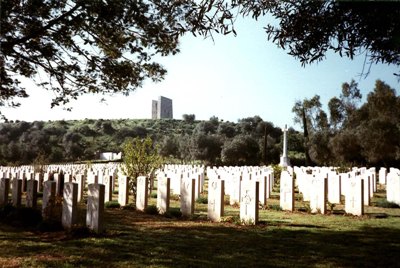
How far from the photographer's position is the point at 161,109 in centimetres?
11412

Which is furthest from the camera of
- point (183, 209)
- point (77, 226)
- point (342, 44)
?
point (183, 209)

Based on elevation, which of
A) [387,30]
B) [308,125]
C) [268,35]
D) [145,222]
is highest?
[308,125]

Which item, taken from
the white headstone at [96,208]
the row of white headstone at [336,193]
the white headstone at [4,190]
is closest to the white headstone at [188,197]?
the white headstone at [96,208]

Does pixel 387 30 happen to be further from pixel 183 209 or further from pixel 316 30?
pixel 183 209

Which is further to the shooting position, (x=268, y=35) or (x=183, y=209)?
(x=183, y=209)

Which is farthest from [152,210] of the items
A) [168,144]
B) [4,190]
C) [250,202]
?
[168,144]

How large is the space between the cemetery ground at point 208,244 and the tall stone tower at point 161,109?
343 feet

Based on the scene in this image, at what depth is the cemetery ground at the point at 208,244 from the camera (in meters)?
5.27

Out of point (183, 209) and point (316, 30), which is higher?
point (316, 30)

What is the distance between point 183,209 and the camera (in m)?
9.95

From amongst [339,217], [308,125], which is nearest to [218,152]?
[308,125]

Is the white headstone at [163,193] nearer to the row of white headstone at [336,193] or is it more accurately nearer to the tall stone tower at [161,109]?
the row of white headstone at [336,193]

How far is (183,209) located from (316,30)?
6.58 m

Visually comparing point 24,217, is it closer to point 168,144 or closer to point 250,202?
point 250,202
